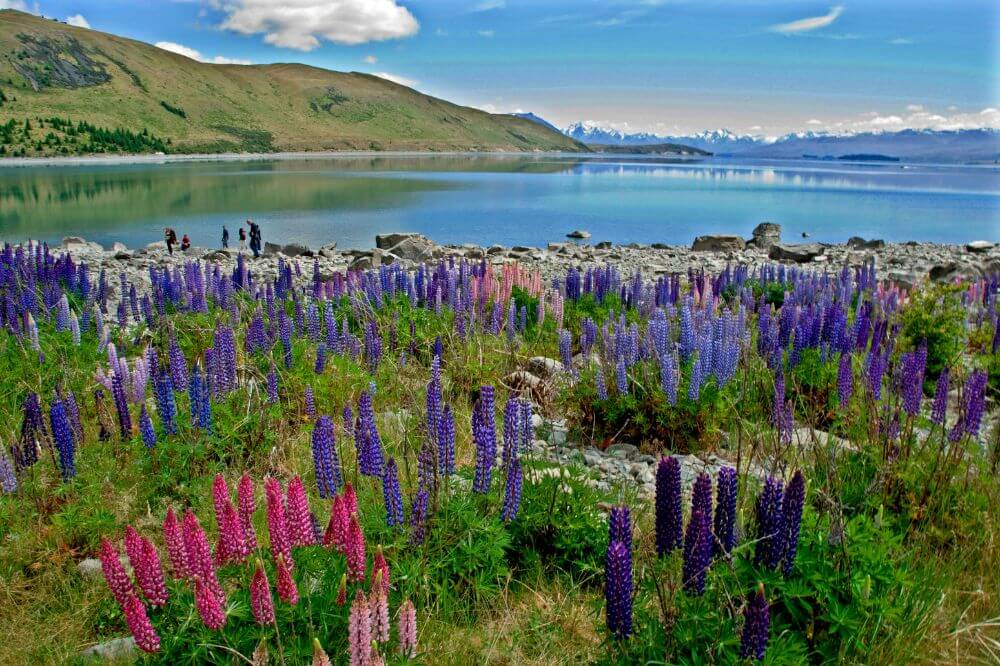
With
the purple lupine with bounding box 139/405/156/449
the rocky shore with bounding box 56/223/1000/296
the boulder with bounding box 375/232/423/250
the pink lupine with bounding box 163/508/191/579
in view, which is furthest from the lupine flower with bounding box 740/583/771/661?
the boulder with bounding box 375/232/423/250

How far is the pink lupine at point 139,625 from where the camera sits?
2533mm

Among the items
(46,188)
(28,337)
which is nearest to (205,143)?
(46,188)

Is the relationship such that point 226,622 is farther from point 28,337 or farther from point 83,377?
point 28,337

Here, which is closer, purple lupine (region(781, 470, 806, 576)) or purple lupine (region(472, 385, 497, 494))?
purple lupine (region(781, 470, 806, 576))

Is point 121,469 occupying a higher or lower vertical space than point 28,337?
lower

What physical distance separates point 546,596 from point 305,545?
1553 mm

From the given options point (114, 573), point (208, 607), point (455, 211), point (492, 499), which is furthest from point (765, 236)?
point (114, 573)

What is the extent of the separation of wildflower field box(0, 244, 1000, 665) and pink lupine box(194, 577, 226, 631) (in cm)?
1

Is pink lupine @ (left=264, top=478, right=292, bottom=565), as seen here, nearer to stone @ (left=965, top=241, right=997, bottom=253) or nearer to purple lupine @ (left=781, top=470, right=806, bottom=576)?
purple lupine @ (left=781, top=470, right=806, bottom=576)

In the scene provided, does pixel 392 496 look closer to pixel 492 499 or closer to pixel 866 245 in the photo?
pixel 492 499

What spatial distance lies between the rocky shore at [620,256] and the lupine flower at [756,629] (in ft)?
53.6

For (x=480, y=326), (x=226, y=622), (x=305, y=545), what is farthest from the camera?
(x=480, y=326)

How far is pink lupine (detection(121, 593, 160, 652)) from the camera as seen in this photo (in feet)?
8.31

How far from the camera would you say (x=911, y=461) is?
4355mm
